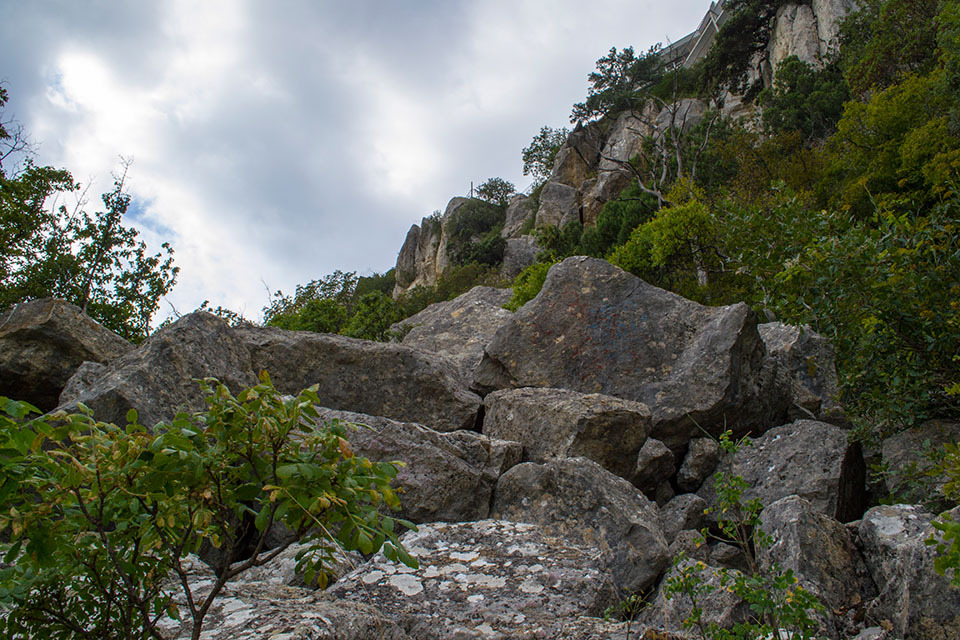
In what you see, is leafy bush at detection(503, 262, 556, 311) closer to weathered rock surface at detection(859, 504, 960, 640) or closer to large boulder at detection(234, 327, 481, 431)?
large boulder at detection(234, 327, 481, 431)

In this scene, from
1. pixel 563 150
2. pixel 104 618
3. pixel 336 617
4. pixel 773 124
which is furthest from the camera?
pixel 563 150

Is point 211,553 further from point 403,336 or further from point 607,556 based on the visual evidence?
point 403,336

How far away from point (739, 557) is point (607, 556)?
127cm

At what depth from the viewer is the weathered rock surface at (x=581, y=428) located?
215 inches

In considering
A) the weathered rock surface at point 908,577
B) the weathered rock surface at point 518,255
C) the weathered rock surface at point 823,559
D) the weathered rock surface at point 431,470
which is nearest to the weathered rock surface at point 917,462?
the weathered rock surface at point 908,577

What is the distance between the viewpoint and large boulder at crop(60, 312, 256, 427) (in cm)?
457

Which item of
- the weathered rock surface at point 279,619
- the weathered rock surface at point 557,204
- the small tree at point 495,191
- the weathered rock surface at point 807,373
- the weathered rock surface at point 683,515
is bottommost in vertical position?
the weathered rock surface at point 279,619

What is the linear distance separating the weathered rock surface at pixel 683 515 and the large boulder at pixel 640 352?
1.02 metres

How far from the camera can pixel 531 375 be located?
24.0ft

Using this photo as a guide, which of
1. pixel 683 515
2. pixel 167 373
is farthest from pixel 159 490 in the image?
pixel 683 515

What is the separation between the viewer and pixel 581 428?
543cm

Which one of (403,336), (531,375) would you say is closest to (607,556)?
(531,375)

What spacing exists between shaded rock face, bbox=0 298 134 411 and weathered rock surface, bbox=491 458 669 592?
5.32 m

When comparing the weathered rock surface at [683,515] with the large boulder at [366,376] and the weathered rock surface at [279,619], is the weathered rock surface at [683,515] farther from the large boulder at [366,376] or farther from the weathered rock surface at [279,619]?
the weathered rock surface at [279,619]
